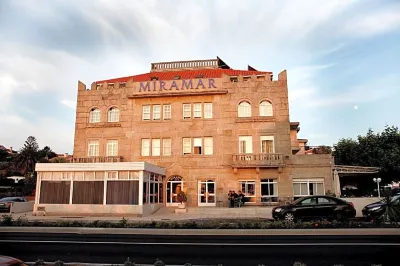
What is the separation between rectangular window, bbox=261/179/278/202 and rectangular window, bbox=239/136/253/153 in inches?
128

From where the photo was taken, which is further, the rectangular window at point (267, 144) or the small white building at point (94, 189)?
the rectangular window at point (267, 144)

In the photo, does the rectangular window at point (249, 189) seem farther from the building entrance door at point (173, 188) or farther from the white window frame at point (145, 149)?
the white window frame at point (145, 149)

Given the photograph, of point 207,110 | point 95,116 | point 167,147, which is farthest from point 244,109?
point 95,116

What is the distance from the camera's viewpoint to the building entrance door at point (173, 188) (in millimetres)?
31545

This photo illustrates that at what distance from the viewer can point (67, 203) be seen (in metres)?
26.0

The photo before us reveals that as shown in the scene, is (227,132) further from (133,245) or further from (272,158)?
(133,245)

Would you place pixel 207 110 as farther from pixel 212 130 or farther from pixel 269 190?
pixel 269 190

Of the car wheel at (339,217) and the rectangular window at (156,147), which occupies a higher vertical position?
the rectangular window at (156,147)

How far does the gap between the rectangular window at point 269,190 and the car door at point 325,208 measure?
11.4m

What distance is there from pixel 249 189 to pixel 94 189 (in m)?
13.9

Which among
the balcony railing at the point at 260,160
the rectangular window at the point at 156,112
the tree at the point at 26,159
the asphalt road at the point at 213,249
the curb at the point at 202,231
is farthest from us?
the tree at the point at 26,159

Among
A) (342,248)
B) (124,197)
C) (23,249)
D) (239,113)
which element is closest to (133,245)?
(23,249)

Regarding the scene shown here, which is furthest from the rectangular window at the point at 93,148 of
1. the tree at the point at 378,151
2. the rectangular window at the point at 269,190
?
the tree at the point at 378,151

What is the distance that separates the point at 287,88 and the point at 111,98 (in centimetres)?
1792
